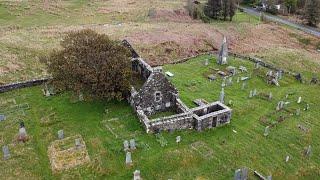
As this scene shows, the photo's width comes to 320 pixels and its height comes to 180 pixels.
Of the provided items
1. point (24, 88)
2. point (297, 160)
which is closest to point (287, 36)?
point (297, 160)

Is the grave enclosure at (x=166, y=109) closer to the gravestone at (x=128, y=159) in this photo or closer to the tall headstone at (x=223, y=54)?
the gravestone at (x=128, y=159)

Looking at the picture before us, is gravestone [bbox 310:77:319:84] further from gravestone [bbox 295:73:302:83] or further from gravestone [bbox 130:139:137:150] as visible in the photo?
gravestone [bbox 130:139:137:150]

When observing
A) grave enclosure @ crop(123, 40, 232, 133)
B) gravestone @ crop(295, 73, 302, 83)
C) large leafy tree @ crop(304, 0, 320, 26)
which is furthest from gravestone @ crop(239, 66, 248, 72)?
large leafy tree @ crop(304, 0, 320, 26)

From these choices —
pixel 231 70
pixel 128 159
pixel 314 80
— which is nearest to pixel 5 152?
pixel 128 159

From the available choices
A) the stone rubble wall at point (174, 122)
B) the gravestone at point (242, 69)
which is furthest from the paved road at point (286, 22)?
the stone rubble wall at point (174, 122)

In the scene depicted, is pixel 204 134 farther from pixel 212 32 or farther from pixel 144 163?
pixel 212 32

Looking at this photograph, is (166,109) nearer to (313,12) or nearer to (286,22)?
(313,12)

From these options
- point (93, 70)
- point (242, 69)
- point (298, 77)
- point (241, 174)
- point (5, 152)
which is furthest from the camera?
point (242, 69)
